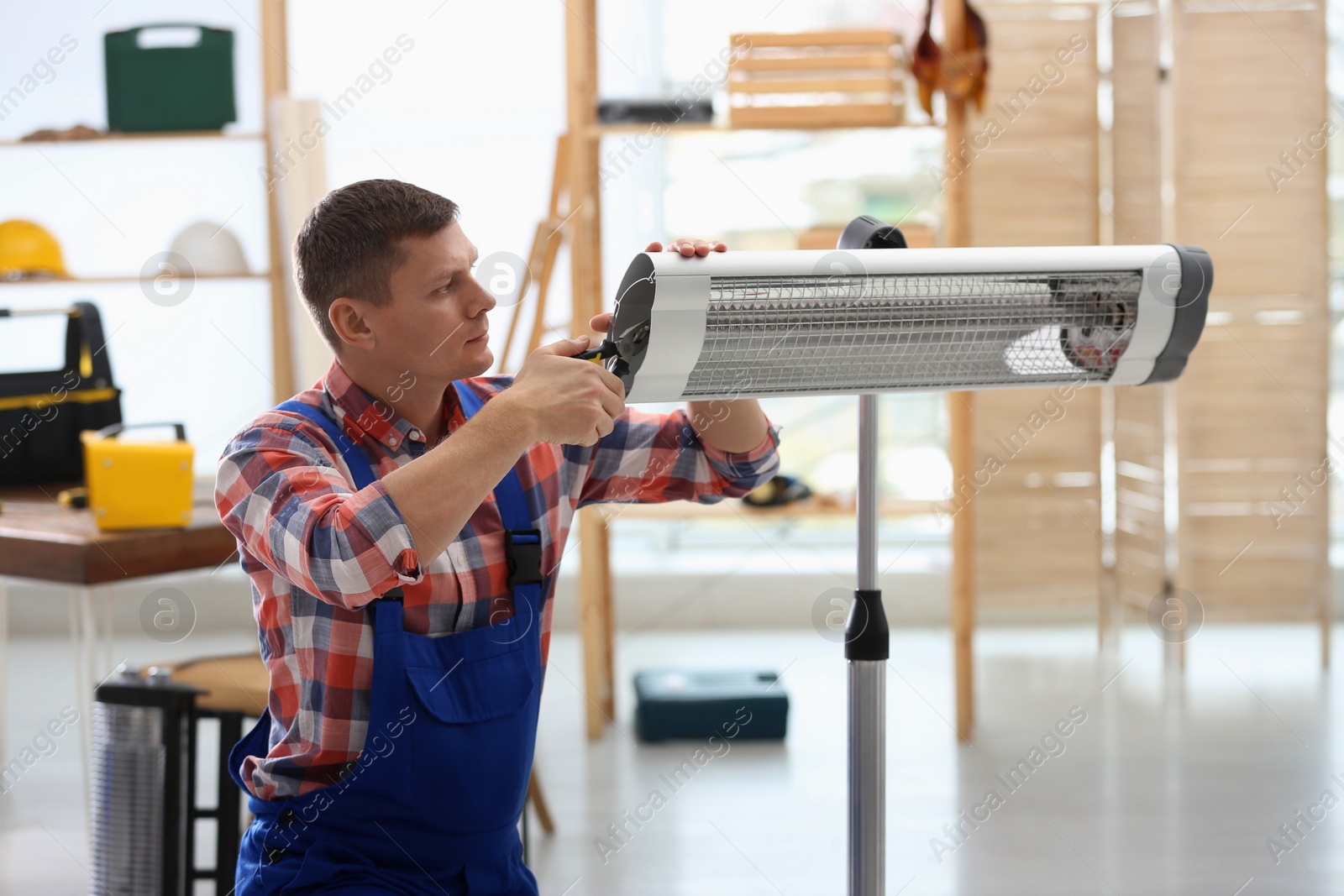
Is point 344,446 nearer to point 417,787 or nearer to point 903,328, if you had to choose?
point 417,787

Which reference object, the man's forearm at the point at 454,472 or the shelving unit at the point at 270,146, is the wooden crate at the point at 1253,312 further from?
the man's forearm at the point at 454,472

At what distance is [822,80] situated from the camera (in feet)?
10.5

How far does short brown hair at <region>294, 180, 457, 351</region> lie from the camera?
1.32 m

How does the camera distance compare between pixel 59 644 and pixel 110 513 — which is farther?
pixel 59 644

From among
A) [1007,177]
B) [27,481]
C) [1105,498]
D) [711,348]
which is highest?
[1007,177]

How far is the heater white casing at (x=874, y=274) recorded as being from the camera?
102 cm

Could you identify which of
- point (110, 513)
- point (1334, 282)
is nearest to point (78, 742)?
point (110, 513)

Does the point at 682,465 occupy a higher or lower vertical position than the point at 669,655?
higher

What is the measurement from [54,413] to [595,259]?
1.42m

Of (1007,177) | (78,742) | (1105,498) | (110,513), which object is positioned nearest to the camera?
(110,513)

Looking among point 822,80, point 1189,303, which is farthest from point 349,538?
point 822,80

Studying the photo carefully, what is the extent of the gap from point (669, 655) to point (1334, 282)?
285 cm

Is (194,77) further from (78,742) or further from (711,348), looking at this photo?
(711,348)

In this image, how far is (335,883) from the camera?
1.23 meters
